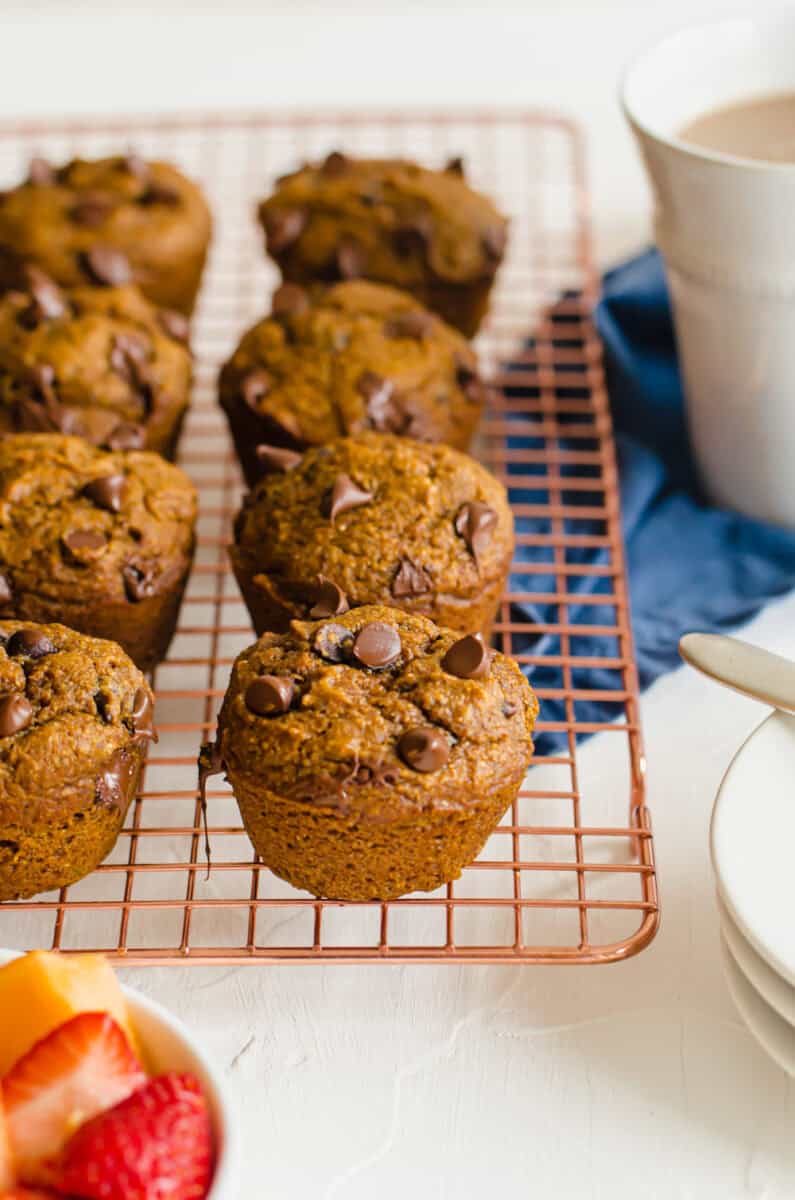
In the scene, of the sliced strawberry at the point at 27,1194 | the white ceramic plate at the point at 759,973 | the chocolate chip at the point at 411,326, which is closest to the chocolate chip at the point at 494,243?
the chocolate chip at the point at 411,326

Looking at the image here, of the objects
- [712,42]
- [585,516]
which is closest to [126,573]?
[585,516]

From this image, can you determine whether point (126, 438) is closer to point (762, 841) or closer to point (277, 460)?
point (277, 460)

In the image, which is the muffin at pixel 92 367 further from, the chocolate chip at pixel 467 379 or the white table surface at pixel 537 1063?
the white table surface at pixel 537 1063

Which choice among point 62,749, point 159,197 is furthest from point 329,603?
point 159,197

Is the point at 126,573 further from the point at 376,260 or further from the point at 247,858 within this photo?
the point at 376,260

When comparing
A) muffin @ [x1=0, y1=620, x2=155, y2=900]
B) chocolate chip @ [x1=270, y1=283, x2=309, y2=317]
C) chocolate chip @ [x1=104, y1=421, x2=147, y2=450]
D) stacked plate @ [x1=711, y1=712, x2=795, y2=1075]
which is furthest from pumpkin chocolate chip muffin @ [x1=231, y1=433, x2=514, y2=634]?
stacked plate @ [x1=711, y1=712, x2=795, y2=1075]

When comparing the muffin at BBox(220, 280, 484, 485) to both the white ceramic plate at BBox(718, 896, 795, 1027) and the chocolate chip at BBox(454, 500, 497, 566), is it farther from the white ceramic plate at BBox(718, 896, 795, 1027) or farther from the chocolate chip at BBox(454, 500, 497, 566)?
the white ceramic plate at BBox(718, 896, 795, 1027)
